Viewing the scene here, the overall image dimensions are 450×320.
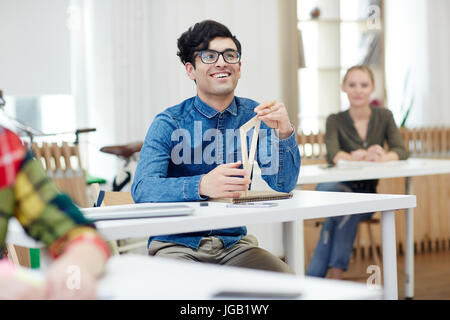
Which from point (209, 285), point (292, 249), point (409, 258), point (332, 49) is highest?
point (332, 49)

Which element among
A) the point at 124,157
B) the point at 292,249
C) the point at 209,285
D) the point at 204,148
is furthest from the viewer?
the point at 124,157

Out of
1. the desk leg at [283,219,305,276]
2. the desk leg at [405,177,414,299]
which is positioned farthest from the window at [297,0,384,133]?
the desk leg at [283,219,305,276]

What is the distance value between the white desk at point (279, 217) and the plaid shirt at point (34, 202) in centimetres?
35

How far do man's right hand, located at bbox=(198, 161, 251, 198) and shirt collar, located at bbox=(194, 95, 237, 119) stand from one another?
38cm

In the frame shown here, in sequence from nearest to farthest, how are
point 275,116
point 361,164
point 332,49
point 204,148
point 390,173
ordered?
point 275,116
point 204,148
point 390,173
point 361,164
point 332,49

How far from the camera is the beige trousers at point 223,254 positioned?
6.66 feet

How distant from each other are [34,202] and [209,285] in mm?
362

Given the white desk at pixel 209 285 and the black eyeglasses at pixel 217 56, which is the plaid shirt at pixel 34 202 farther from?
the black eyeglasses at pixel 217 56

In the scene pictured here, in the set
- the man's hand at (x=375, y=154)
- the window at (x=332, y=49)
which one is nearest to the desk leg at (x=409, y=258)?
the man's hand at (x=375, y=154)

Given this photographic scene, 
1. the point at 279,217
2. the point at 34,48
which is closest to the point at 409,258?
the point at 279,217

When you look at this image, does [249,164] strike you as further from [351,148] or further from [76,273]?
[351,148]

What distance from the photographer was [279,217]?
5.78 ft

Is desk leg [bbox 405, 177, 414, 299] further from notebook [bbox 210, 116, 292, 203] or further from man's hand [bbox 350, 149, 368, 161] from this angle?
notebook [bbox 210, 116, 292, 203]

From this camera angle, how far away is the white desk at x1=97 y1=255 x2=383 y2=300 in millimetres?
810
